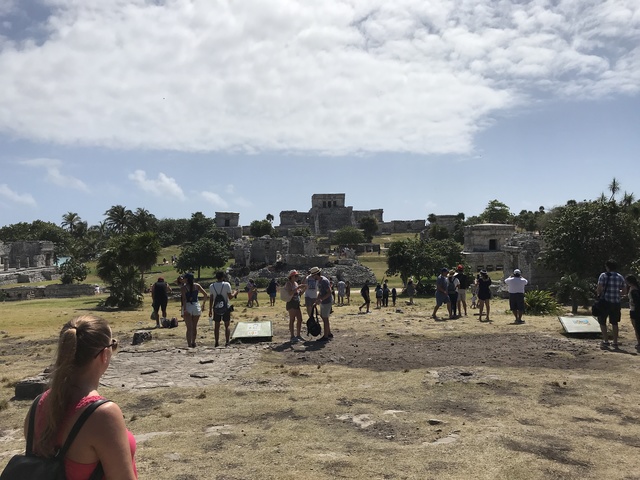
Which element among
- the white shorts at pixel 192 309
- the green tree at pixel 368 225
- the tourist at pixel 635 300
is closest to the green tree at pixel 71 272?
the white shorts at pixel 192 309

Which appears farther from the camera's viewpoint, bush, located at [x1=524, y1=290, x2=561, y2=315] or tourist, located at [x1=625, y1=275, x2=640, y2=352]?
bush, located at [x1=524, y1=290, x2=561, y2=315]

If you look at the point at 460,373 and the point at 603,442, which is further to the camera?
the point at 460,373

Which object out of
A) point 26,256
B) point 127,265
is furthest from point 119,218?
point 127,265

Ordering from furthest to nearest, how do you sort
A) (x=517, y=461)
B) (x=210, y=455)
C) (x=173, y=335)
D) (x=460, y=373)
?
(x=173, y=335)
(x=460, y=373)
(x=210, y=455)
(x=517, y=461)

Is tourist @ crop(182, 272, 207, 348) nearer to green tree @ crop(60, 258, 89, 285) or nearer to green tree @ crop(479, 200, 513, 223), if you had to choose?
green tree @ crop(60, 258, 89, 285)

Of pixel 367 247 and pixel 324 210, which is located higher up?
pixel 324 210

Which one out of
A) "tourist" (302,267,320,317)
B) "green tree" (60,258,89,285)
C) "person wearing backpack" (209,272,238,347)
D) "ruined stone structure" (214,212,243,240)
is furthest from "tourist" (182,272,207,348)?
"ruined stone structure" (214,212,243,240)

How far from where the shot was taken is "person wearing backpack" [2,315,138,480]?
7.13 ft

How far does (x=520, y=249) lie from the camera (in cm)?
2397

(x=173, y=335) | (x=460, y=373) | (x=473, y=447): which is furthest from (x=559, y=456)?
(x=173, y=335)

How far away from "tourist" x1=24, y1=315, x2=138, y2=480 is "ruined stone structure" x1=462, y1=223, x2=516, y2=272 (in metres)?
39.7

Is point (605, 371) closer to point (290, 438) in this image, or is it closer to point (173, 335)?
point (290, 438)

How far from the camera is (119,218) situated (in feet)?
253

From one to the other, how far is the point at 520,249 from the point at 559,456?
2056cm
